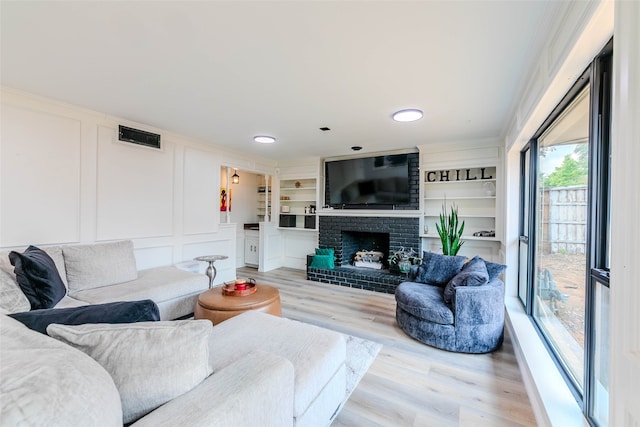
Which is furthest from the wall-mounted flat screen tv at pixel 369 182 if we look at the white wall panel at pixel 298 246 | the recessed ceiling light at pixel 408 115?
the recessed ceiling light at pixel 408 115

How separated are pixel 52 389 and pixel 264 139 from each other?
3.82 m

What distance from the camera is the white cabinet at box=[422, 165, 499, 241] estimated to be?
4.10 metres

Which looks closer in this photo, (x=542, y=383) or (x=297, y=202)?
(x=542, y=383)

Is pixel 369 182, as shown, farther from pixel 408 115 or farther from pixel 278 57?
pixel 278 57

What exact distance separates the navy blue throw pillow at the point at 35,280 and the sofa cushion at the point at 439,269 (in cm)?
346

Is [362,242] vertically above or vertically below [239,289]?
above

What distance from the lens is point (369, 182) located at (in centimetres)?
484

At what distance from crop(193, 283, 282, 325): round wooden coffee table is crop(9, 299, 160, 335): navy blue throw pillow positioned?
1.13 meters

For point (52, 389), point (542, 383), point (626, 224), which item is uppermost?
point (626, 224)

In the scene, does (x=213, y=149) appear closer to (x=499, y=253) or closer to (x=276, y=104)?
(x=276, y=104)

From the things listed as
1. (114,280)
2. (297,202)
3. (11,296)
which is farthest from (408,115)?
(11,296)

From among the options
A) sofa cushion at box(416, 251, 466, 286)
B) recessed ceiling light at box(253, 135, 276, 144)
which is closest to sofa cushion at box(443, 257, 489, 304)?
sofa cushion at box(416, 251, 466, 286)

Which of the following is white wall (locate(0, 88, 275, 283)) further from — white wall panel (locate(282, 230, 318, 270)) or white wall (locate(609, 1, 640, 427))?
white wall (locate(609, 1, 640, 427))

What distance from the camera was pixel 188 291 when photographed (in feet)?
9.93
